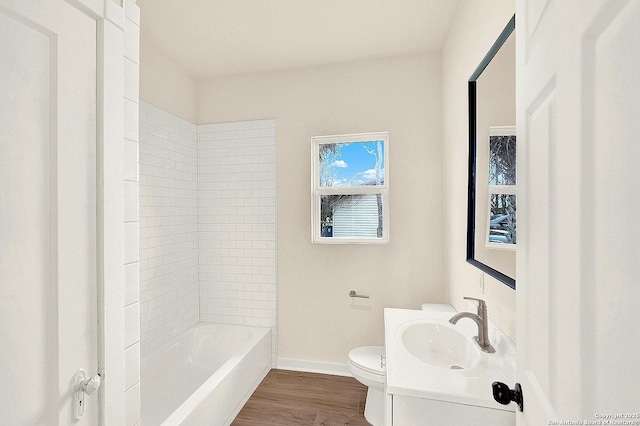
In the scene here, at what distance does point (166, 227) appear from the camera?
8.48 feet

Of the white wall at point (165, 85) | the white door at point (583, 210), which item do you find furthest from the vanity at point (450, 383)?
the white wall at point (165, 85)

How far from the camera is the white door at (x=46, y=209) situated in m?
0.74

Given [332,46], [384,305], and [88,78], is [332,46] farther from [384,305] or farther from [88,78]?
[384,305]

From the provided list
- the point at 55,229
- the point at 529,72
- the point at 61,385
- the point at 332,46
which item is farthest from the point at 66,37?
the point at 332,46

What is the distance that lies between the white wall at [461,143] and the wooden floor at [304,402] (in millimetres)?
1051

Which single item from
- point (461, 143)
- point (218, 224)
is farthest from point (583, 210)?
point (218, 224)

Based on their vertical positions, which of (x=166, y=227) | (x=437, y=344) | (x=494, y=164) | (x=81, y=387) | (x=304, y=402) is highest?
(x=494, y=164)

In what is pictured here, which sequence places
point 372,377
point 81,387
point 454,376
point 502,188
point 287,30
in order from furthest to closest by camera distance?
point 287,30 → point 372,377 → point 502,188 → point 454,376 → point 81,387

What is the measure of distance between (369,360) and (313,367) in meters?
0.86

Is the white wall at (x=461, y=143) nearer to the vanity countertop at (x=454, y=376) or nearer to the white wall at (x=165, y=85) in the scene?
the vanity countertop at (x=454, y=376)

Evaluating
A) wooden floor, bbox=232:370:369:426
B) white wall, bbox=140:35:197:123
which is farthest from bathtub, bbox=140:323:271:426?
white wall, bbox=140:35:197:123

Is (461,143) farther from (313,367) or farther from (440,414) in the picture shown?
(313,367)

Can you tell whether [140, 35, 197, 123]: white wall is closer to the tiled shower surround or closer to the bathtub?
the tiled shower surround

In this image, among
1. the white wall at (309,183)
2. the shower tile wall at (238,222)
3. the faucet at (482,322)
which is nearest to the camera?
the faucet at (482,322)
